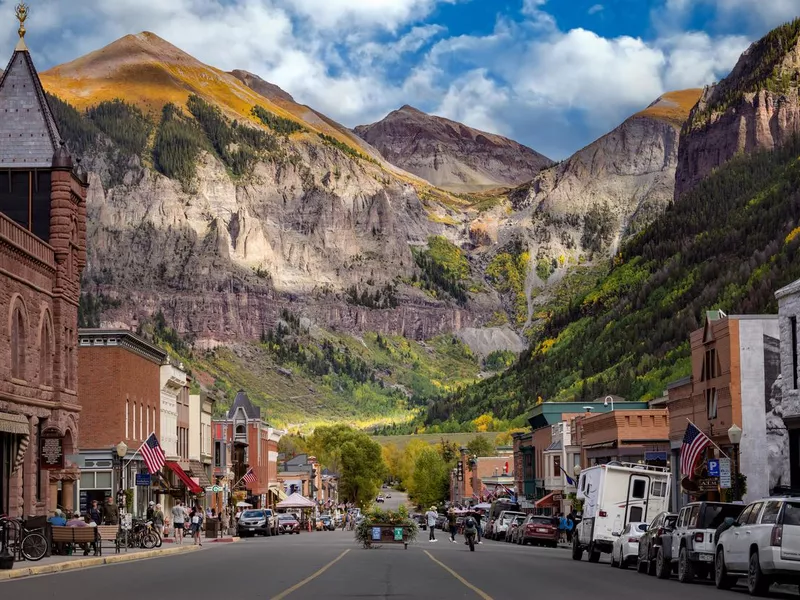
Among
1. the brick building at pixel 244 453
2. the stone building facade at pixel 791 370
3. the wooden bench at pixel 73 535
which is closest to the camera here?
the wooden bench at pixel 73 535

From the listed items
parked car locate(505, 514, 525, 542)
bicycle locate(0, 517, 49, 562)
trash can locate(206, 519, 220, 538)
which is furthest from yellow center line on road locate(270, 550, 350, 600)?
parked car locate(505, 514, 525, 542)

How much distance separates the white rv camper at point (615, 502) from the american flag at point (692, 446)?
74.8 inches

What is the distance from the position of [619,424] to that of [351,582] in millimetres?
58625

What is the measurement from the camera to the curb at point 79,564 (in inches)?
1391

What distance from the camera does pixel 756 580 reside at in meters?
28.9

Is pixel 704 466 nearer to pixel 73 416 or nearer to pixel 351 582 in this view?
pixel 73 416

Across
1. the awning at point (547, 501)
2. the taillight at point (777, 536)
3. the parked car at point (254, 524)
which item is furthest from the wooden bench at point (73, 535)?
the awning at point (547, 501)

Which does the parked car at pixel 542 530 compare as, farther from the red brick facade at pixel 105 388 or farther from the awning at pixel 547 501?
the awning at pixel 547 501

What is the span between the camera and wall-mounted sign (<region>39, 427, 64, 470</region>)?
188 ft

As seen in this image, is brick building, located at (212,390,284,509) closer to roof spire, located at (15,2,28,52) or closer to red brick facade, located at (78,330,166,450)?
red brick facade, located at (78,330,166,450)

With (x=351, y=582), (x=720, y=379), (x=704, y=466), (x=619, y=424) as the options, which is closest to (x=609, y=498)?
(x=704, y=466)

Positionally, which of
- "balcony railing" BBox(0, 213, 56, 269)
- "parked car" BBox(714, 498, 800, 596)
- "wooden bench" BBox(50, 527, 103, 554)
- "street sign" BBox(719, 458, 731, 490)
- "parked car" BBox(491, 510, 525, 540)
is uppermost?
"balcony railing" BBox(0, 213, 56, 269)

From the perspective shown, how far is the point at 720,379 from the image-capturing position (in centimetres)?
6681

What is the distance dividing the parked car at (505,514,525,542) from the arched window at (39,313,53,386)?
32.2m
